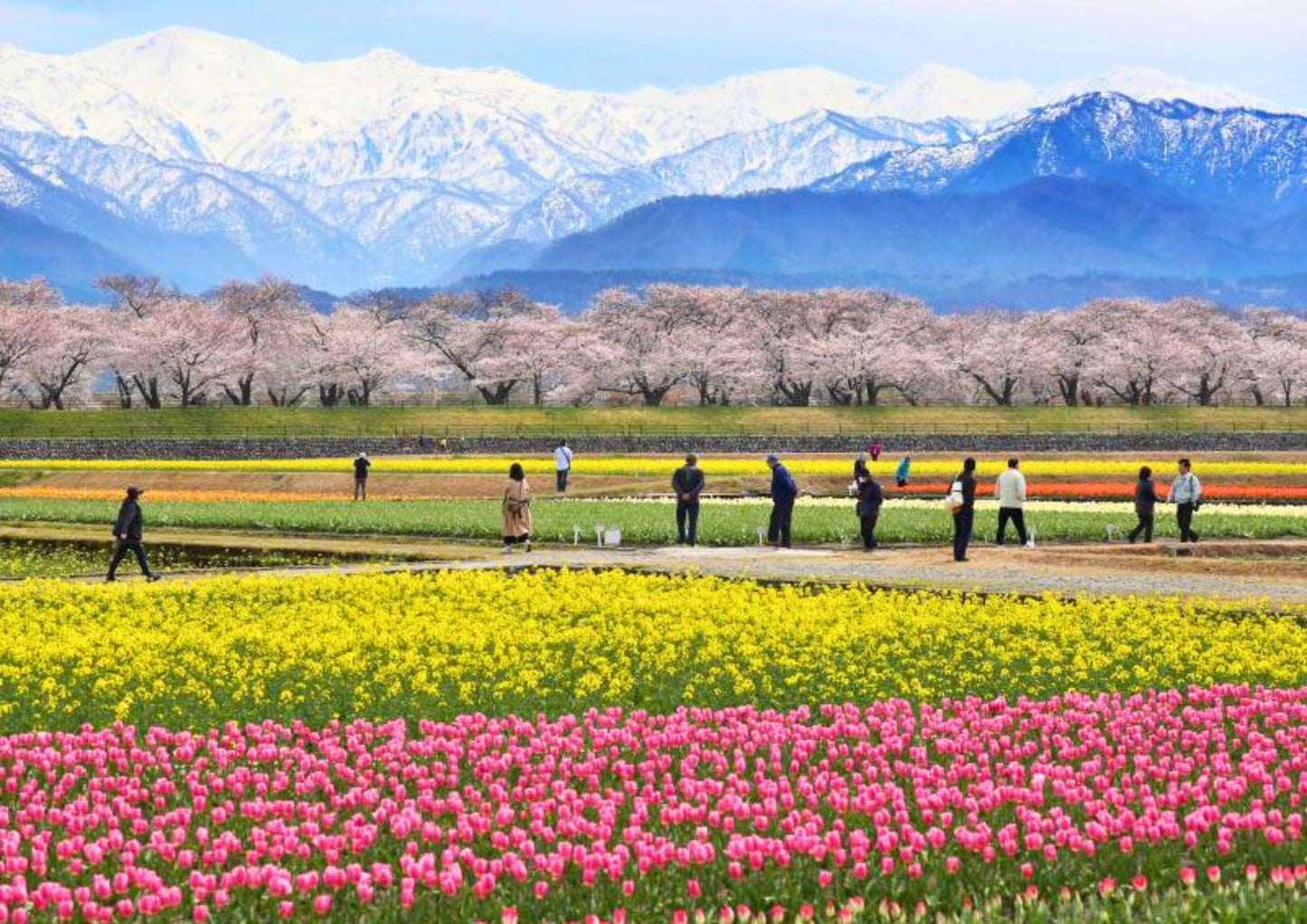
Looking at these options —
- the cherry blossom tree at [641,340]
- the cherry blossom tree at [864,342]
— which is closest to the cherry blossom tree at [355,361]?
the cherry blossom tree at [641,340]

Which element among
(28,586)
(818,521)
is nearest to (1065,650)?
(28,586)

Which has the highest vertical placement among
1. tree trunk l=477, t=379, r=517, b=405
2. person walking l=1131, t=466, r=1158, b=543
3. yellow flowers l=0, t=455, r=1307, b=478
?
tree trunk l=477, t=379, r=517, b=405

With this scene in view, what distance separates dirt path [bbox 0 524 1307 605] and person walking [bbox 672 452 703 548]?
21.2 inches

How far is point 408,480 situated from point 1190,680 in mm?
44695

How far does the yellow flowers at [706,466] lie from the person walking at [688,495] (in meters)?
25.8

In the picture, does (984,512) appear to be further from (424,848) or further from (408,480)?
(424,848)

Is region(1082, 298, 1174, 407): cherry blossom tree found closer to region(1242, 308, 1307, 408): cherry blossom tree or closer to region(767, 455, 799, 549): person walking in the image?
region(1242, 308, 1307, 408): cherry blossom tree

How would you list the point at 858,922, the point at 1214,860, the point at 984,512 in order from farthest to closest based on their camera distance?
the point at 984,512
the point at 1214,860
the point at 858,922

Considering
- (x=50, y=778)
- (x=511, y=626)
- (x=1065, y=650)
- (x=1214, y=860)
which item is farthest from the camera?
(x=511, y=626)

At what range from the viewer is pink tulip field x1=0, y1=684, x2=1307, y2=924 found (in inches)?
371

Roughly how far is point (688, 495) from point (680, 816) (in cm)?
2250

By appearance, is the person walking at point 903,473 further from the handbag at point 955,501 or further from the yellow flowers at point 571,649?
the yellow flowers at point 571,649

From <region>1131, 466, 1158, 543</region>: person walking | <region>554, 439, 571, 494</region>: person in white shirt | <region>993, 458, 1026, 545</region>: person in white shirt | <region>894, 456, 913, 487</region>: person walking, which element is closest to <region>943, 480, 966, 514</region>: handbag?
<region>993, 458, 1026, 545</region>: person in white shirt

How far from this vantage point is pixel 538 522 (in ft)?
125
